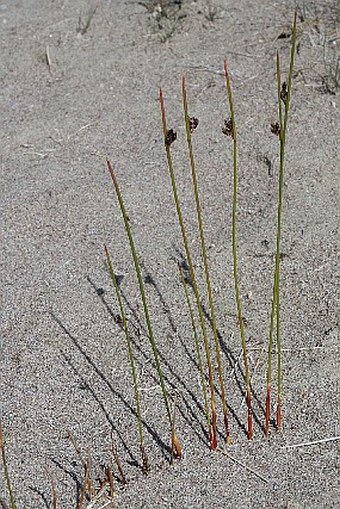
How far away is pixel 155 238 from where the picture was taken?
2422 millimetres

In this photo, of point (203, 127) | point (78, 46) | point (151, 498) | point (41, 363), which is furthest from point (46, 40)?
point (151, 498)

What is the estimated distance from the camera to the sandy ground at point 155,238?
1.85 m

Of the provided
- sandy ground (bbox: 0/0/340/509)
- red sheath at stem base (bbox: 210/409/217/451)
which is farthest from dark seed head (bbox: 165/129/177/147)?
sandy ground (bbox: 0/0/340/509)

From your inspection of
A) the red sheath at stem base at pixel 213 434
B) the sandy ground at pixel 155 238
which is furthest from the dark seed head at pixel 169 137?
the sandy ground at pixel 155 238

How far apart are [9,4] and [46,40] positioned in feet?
1.28

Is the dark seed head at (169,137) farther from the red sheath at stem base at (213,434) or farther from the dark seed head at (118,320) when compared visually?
the dark seed head at (118,320)

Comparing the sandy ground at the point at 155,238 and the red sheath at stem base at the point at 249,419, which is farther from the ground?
the sandy ground at the point at 155,238

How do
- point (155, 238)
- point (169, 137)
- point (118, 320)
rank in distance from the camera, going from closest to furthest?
point (169, 137), point (118, 320), point (155, 238)

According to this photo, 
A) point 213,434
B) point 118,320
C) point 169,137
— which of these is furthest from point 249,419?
point 169,137

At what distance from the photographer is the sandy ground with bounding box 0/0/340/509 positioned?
1.85 metres

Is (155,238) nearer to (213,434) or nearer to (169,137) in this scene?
(213,434)

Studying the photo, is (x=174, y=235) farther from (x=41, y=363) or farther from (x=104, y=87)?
(x=104, y=87)

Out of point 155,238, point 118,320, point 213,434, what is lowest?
point 213,434

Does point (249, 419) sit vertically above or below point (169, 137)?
below
